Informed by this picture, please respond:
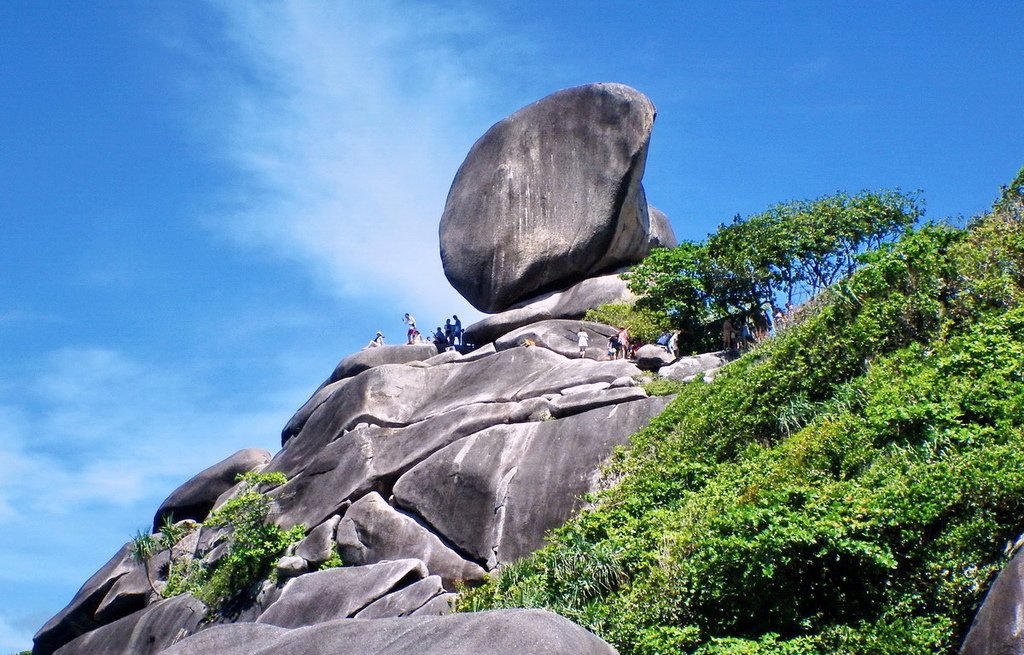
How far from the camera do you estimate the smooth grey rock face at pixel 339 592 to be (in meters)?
22.4

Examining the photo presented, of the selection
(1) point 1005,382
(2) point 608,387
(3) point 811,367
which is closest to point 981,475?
(1) point 1005,382

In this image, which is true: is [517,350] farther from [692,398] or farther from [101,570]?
[101,570]

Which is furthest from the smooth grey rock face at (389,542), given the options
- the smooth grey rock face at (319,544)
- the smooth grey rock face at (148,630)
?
the smooth grey rock face at (148,630)

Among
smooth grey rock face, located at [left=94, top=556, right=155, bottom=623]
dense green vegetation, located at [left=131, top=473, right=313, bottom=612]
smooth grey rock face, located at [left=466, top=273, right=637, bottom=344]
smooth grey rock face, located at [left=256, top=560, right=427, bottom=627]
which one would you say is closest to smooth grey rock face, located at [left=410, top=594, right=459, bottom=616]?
smooth grey rock face, located at [left=256, top=560, right=427, bottom=627]

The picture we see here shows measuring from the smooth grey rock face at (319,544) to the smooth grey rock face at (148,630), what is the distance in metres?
3.08

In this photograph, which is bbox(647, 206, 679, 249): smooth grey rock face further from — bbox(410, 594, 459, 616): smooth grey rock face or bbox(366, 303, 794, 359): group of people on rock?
bbox(410, 594, 459, 616): smooth grey rock face

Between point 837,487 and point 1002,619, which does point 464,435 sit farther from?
point 1002,619

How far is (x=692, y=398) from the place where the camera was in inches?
888

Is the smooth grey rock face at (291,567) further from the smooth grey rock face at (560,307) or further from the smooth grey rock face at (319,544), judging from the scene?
the smooth grey rock face at (560,307)

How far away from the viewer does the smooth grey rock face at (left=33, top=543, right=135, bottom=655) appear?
32.6 meters

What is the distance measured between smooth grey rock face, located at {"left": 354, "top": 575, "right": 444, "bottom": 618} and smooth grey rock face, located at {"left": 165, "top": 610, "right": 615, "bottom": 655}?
9079 mm

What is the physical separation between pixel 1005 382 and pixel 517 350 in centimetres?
1522

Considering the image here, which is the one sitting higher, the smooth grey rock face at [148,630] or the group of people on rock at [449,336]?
the group of people on rock at [449,336]

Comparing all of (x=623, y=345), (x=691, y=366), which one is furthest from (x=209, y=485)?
(x=691, y=366)
